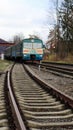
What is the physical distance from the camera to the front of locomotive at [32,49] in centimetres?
4370

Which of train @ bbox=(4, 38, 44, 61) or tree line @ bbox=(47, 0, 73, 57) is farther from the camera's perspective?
tree line @ bbox=(47, 0, 73, 57)

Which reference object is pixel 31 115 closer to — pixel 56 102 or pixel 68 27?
pixel 56 102

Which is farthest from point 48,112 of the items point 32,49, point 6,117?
point 32,49

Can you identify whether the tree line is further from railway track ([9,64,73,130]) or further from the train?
railway track ([9,64,73,130])

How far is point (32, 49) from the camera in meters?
44.3

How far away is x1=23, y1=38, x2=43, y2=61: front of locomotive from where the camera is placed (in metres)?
43.7

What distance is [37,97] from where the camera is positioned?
36.7ft

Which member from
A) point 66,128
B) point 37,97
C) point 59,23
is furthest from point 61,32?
point 66,128

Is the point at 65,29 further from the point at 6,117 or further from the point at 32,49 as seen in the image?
the point at 6,117

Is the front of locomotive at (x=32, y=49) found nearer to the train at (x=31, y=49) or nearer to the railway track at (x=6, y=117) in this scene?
the train at (x=31, y=49)

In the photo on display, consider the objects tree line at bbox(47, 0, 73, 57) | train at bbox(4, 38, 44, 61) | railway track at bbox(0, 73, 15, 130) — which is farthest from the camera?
tree line at bbox(47, 0, 73, 57)

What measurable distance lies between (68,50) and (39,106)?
61472 millimetres

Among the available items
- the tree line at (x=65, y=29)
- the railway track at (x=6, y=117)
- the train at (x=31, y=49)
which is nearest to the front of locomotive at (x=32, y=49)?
the train at (x=31, y=49)

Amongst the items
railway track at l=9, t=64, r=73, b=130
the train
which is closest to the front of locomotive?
the train
